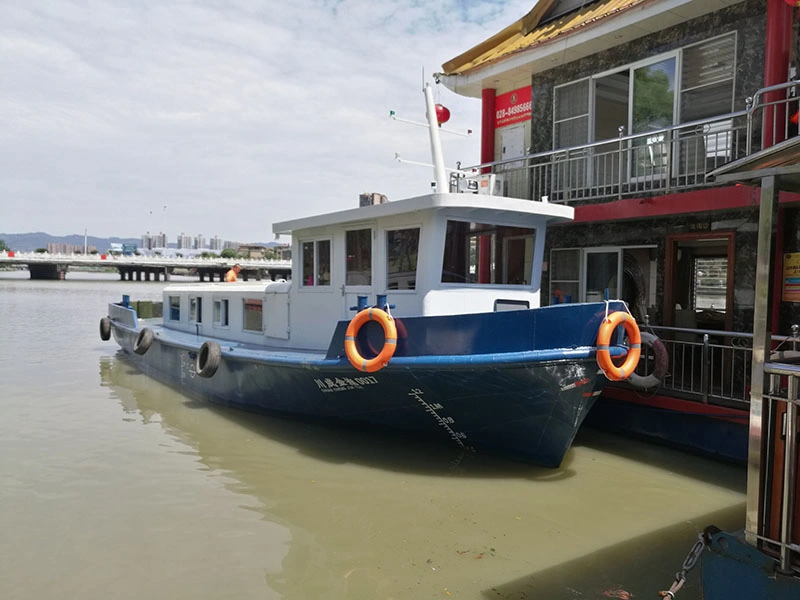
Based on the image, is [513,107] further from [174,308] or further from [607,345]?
[174,308]

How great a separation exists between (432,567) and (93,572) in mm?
2584

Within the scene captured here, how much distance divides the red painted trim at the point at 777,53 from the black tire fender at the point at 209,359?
7.82 meters

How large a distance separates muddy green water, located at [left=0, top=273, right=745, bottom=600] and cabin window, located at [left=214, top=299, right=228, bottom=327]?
2141 mm

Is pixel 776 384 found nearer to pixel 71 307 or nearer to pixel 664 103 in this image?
pixel 664 103

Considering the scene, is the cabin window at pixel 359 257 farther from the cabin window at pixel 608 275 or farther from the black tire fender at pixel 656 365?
the black tire fender at pixel 656 365

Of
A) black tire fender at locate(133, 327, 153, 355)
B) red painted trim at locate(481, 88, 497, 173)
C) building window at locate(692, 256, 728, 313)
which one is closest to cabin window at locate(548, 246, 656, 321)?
building window at locate(692, 256, 728, 313)

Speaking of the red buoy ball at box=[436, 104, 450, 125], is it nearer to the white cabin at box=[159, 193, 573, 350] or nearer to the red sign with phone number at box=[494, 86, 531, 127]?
the red sign with phone number at box=[494, 86, 531, 127]

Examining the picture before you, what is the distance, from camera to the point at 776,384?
3.41 m

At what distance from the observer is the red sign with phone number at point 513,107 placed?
11875 mm

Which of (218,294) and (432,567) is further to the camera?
(218,294)

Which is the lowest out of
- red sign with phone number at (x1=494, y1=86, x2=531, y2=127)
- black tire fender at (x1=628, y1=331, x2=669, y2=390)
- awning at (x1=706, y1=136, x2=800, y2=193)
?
black tire fender at (x1=628, y1=331, x2=669, y2=390)

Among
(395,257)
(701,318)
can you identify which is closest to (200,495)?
(395,257)

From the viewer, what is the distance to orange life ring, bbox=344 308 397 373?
647 cm

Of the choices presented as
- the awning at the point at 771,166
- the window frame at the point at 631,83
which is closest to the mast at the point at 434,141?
the window frame at the point at 631,83
